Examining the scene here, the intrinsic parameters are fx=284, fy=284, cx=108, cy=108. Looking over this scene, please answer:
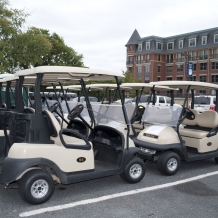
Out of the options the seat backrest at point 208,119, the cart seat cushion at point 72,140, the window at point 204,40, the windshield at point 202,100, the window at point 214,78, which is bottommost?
the cart seat cushion at point 72,140

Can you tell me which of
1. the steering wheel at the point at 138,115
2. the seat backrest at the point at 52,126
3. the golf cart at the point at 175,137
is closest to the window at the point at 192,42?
the steering wheel at the point at 138,115

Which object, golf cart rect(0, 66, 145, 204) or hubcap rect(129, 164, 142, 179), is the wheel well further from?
hubcap rect(129, 164, 142, 179)

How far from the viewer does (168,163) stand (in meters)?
5.25

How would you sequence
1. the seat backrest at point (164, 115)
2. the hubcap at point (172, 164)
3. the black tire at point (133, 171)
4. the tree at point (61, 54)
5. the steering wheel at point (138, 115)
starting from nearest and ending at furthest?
the black tire at point (133, 171) → the hubcap at point (172, 164) → the seat backrest at point (164, 115) → the steering wheel at point (138, 115) → the tree at point (61, 54)

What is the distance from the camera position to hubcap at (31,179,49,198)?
3.81m

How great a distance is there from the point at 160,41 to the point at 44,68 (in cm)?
5633

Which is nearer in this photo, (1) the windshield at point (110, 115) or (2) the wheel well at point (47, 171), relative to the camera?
(2) the wheel well at point (47, 171)

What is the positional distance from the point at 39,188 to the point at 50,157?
45cm

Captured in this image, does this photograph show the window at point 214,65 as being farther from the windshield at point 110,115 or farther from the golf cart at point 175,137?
the windshield at point 110,115

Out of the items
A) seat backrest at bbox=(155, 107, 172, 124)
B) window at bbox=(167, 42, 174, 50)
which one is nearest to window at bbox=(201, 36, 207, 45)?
window at bbox=(167, 42, 174, 50)

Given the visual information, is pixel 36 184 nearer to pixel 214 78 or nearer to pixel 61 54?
pixel 61 54

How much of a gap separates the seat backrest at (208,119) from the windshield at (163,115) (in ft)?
3.23

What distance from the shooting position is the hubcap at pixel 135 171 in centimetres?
475

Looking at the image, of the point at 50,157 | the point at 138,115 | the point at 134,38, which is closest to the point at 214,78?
the point at 134,38
